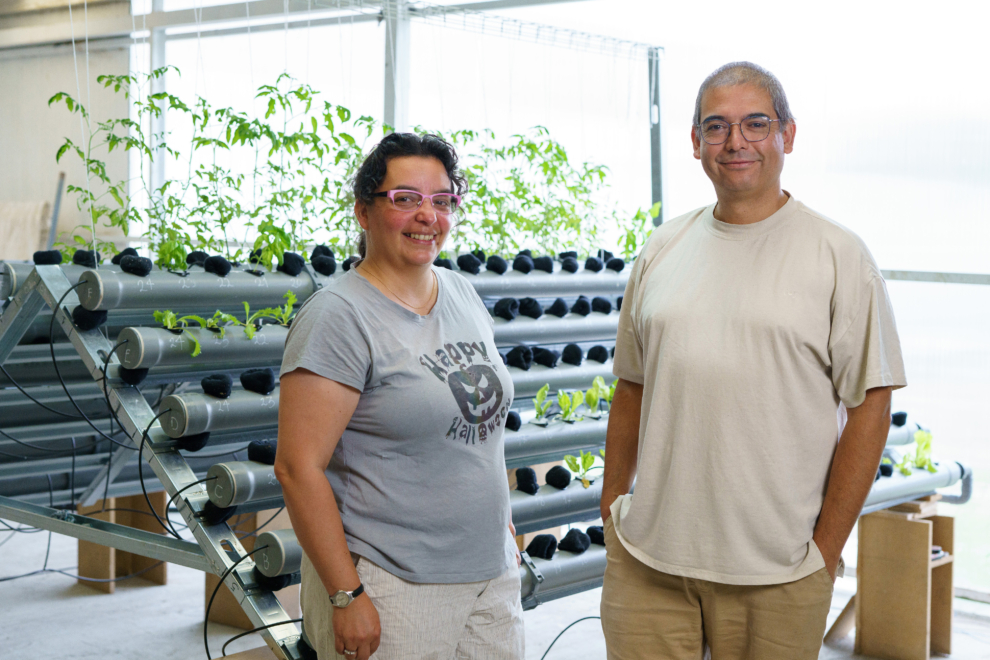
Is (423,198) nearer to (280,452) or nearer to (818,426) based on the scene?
(280,452)

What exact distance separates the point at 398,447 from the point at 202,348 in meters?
0.97

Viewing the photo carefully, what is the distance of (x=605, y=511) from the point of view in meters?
1.74

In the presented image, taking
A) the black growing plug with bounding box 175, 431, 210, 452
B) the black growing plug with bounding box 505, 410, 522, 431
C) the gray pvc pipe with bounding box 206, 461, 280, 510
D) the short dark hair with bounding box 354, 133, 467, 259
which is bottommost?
the gray pvc pipe with bounding box 206, 461, 280, 510

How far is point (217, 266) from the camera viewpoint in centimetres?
249

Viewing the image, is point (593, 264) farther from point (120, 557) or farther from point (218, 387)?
point (120, 557)

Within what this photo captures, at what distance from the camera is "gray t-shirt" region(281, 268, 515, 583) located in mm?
1385

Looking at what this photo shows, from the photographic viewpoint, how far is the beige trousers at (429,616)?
4.71 feet

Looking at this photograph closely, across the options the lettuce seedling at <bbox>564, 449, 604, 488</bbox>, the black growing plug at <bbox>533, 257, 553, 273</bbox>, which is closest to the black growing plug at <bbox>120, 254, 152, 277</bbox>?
the lettuce seedling at <bbox>564, 449, 604, 488</bbox>

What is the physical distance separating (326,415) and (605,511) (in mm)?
637

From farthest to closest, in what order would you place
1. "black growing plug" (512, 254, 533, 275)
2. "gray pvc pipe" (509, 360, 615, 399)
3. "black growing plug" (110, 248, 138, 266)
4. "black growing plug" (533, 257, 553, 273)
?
"black growing plug" (533, 257, 553, 273) < "black growing plug" (512, 254, 533, 275) < "gray pvc pipe" (509, 360, 615, 399) < "black growing plug" (110, 248, 138, 266)

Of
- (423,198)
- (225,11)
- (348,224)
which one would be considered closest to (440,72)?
(225,11)

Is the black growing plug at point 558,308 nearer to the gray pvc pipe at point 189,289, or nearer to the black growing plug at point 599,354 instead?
the black growing plug at point 599,354

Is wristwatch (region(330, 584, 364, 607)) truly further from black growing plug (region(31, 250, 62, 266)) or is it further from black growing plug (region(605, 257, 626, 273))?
black growing plug (region(605, 257, 626, 273))

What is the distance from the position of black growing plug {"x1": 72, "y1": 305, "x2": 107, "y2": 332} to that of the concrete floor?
1.63 meters
